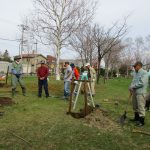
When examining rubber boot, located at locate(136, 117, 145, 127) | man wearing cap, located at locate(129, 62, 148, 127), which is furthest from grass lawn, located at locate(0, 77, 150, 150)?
man wearing cap, located at locate(129, 62, 148, 127)

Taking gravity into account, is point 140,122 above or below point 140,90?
below

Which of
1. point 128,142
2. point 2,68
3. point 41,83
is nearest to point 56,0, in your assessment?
point 41,83

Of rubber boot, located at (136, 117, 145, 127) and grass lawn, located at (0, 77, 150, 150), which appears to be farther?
rubber boot, located at (136, 117, 145, 127)

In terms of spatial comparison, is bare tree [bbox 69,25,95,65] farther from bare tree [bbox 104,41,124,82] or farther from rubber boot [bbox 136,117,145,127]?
rubber boot [bbox 136,117,145,127]

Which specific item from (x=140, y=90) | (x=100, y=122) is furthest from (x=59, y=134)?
(x=140, y=90)

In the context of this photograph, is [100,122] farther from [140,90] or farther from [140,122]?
[140,90]

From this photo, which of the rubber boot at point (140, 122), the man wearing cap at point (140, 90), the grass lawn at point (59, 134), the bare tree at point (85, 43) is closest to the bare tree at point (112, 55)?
the bare tree at point (85, 43)

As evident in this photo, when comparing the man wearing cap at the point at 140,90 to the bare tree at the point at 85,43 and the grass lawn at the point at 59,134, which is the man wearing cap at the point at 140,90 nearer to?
the grass lawn at the point at 59,134

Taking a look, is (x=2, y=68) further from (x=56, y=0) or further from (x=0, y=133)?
(x=0, y=133)

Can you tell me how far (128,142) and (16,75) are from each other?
8.50 metres

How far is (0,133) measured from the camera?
7.80 meters

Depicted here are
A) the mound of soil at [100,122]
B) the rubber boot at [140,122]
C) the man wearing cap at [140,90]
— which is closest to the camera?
the mound of soil at [100,122]

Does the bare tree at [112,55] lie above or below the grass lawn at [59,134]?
above

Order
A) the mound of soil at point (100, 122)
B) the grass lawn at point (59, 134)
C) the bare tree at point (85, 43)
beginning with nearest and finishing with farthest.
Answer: the grass lawn at point (59, 134) < the mound of soil at point (100, 122) < the bare tree at point (85, 43)
